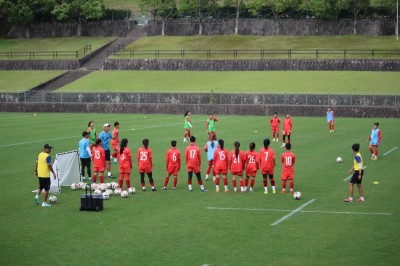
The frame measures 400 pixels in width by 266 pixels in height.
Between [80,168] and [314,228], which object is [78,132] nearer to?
[80,168]

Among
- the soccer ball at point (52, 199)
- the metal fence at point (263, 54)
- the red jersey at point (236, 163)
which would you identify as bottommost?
the soccer ball at point (52, 199)

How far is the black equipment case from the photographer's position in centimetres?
2238

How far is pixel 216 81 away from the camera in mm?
78562

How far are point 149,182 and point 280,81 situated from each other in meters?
49.5

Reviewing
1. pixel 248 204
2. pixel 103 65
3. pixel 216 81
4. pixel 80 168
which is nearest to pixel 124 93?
pixel 216 81

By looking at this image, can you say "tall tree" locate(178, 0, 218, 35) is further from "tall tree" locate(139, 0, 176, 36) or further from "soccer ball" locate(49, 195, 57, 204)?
"soccer ball" locate(49, 195, 57, 204)

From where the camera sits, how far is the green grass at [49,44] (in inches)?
3893

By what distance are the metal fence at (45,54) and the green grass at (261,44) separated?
5.39 metres

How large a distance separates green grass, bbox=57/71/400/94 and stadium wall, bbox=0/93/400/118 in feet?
20.6

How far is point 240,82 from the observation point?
7688 centimetres

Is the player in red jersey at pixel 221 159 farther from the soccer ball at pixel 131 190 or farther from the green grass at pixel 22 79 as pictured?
the green grass at pixel 22 79

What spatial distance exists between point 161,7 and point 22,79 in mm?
26548

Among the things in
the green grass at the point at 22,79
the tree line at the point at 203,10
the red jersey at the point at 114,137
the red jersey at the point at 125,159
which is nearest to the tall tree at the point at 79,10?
the tree line at the point at 203,10

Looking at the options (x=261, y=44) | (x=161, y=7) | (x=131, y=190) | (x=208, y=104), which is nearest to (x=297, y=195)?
(x=131, y=190)
